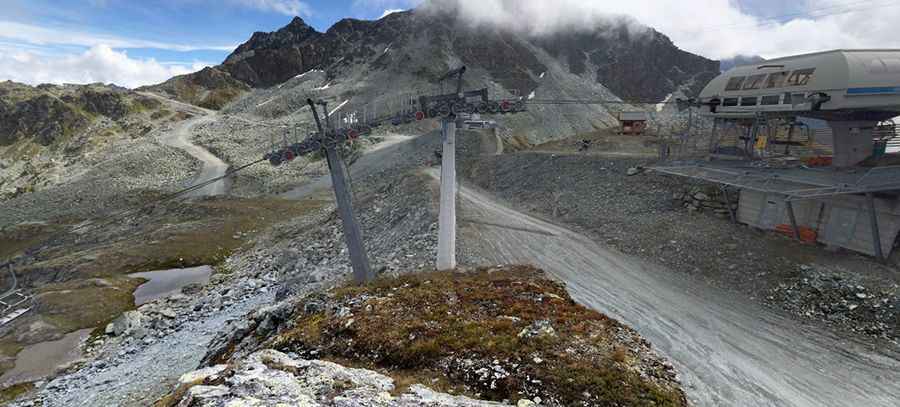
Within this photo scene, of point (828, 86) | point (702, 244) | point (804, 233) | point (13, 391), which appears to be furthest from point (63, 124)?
point (828, 86)

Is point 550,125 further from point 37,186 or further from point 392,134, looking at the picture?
point 37,186

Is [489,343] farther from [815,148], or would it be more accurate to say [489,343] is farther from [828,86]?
[815,148]

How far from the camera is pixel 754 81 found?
3547 centimetres

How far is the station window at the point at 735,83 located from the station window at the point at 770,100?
116 inches

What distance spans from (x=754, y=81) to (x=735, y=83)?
2.08 metres

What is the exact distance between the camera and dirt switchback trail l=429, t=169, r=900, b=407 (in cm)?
1708

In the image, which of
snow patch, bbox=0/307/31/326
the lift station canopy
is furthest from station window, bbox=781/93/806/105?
snow patch, bbox=0/307/31/326

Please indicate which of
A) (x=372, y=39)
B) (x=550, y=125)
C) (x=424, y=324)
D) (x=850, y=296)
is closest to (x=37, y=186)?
(x=372, y=39)

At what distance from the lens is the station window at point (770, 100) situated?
3306cm

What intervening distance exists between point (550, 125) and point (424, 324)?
8000cm

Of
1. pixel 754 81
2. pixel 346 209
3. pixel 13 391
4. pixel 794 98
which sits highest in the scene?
pixel 754 81

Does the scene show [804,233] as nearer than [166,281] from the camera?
Yes

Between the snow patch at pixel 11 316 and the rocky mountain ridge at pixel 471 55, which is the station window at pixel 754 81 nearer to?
the snow patch at pixel 11 316

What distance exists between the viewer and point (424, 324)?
15.6m
